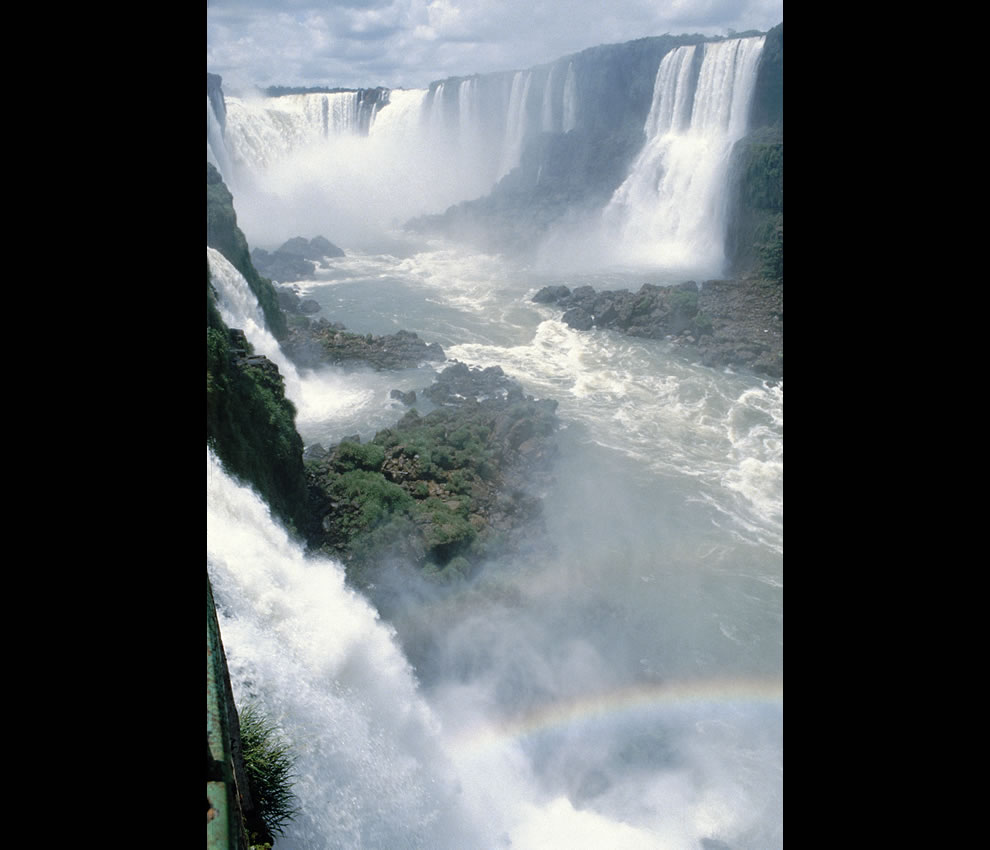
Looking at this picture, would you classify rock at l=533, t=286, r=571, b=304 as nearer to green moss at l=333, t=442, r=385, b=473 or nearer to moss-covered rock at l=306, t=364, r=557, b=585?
moss-covered rock at l=306, t=364, r=557, b=585

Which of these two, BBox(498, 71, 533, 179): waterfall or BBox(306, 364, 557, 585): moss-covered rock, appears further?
BBox(498, 71, 533, 179): waterfall

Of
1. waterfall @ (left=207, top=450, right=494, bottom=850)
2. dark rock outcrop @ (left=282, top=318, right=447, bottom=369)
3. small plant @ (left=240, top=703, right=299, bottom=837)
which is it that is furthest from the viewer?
dark rock outcrop @ (left=282, top=318, right=447, bottom=369)

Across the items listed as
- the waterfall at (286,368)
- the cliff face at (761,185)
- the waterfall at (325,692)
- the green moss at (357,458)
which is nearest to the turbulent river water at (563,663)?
the waterfall at (325,692)

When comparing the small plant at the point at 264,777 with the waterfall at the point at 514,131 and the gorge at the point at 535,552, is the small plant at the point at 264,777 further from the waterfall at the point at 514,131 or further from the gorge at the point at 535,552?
the waterfall at the point at 514,131

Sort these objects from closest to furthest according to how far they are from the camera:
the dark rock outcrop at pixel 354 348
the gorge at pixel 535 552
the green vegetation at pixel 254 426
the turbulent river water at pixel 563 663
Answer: the turbulent river water at pixel 563 663 → the gorge at pixel 535 552 → the green vegetation at pixel 254 426 → the dark rock outcrop at pixel 354 348

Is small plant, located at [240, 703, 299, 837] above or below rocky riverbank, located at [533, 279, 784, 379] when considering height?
below

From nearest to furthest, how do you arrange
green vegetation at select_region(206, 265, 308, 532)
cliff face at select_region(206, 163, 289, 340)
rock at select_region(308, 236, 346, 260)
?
green vegetation at select_region(206, 265, 308, 532) < cliff face at select_region(206, 163, 289, 340) < rock at select_region(308, 236, 346, 260)

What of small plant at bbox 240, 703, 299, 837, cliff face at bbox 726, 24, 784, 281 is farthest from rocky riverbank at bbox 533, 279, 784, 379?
small plant at bbox 240, 703, 299, 837
